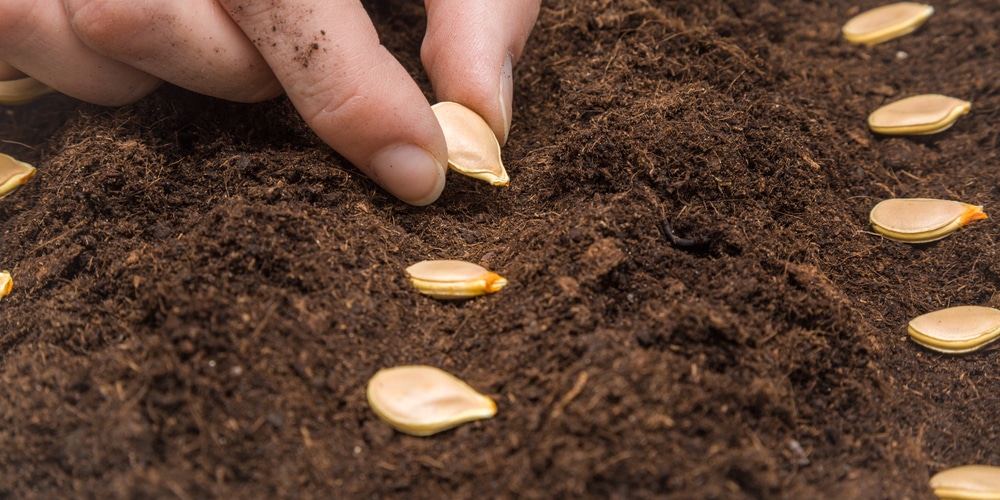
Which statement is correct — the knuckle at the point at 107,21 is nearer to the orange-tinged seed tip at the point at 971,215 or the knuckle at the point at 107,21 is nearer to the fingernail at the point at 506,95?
the fingernail at the point at 506,95

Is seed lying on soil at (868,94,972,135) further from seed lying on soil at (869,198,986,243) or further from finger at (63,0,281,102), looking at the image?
finger at (63,0,281,102)

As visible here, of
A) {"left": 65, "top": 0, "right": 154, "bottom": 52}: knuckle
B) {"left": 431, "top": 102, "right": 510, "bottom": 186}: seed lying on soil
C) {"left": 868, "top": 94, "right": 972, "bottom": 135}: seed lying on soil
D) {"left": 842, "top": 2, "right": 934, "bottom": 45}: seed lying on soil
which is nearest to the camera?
{"left": 65, "top": 0, "right": 154, "bottom": 52}: knuckle

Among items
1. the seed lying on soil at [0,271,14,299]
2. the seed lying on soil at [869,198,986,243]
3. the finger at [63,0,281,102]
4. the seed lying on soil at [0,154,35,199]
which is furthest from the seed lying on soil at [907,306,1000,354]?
the seed lying on soil at [0,154,35,199]

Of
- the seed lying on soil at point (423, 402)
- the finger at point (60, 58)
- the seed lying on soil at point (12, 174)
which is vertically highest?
the finger at point (60, 58)

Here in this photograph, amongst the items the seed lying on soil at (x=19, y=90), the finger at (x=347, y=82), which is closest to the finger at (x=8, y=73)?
the seed lying on soil at (x=19, y=90)

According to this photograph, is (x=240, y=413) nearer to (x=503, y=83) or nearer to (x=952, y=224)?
(x=503, y=83)

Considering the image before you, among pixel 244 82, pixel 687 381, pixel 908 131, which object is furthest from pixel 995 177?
pixel 244 82
